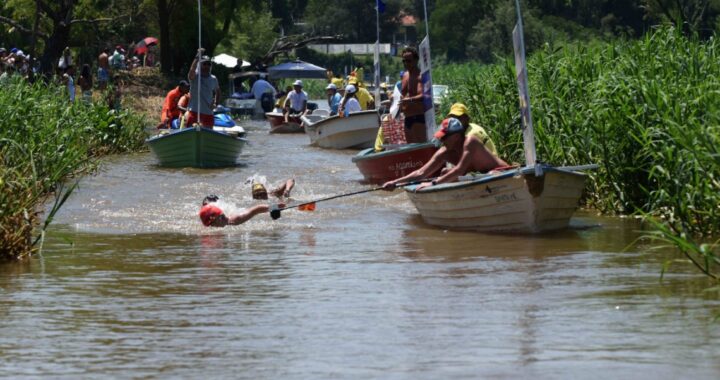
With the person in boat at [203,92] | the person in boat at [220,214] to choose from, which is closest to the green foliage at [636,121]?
the person in boat at [220,214]

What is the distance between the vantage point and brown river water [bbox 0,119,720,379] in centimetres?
832

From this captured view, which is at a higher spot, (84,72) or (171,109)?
(84,72)

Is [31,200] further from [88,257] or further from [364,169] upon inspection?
[364,169]

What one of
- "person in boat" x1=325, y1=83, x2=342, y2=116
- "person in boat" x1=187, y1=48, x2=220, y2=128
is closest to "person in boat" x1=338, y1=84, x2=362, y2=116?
"person in boat" x1=325, y1=83, x2=342, y2=116

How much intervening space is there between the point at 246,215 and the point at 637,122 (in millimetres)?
4289

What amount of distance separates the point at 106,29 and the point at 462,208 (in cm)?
4215

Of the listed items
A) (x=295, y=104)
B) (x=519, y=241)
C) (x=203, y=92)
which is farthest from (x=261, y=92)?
(x=519, y=241)

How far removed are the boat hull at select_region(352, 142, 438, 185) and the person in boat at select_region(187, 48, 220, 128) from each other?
3.11 m

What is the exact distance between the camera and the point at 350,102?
1241 inches

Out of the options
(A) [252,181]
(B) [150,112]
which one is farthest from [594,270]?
(B) [150,112]

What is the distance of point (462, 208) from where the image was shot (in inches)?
589

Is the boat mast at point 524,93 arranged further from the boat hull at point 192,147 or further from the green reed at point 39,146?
the boat hull at point 192,147

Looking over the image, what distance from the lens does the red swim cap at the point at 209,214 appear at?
15.7m

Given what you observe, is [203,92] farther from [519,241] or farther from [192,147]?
[519,241]
